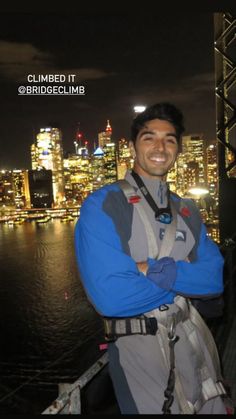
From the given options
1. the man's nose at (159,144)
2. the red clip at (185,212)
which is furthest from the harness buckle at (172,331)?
the man's nose at (159,144)

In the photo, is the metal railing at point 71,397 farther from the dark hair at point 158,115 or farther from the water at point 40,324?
the water at point 40,324

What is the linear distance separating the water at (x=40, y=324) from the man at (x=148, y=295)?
2842 cm

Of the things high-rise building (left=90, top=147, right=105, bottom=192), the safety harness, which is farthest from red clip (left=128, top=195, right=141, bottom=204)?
high-rise building (left=90, top=147, right=105, bottom=192)

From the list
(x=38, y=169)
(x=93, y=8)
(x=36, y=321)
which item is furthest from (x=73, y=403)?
(x=38, y=169)

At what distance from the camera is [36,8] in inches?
123

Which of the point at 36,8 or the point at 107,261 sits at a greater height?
the point at 36,8

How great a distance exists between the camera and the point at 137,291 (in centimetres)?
177

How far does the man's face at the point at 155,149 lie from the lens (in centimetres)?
210

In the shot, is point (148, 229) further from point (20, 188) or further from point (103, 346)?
point (20, 188)

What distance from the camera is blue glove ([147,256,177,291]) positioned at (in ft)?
5.91

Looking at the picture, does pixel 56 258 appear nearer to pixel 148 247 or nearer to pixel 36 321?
pixel 36 321

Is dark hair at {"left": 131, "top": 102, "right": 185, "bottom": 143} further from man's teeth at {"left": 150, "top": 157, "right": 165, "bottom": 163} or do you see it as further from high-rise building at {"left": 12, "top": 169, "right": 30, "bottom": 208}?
high-rise building at {"left": 12, "top": 169, "right": 30, "bottom": 208}

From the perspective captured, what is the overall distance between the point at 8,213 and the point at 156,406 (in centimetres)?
15168

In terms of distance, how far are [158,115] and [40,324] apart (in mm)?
54837
